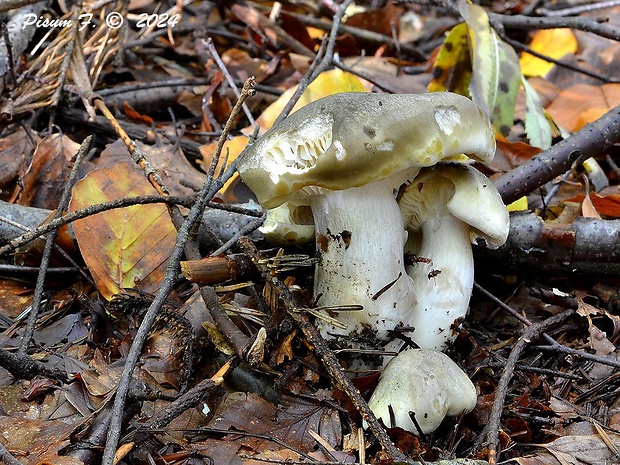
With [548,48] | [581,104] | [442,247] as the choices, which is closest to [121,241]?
[442,247]

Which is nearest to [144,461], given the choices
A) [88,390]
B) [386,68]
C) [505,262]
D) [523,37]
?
[88,390]

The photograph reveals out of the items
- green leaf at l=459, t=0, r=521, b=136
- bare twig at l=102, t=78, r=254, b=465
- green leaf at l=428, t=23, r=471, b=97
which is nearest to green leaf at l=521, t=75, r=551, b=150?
green leaf at l=459, t=0, r=521, b=136

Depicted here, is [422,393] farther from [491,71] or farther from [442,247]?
[491,71]

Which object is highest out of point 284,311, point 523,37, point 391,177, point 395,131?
point 395,131

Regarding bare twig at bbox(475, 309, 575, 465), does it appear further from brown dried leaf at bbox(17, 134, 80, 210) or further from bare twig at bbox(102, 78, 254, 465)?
brown dried leaf at bbox(17, 134, 80, 210)

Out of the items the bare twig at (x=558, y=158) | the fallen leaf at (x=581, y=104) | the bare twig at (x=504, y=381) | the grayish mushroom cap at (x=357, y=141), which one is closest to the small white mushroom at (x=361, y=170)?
the grayish mushroom cap at (x=357, y=141)

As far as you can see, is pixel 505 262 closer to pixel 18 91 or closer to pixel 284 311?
pixel 284 311

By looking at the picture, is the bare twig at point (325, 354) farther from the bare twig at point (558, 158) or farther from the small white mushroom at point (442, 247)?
the bare twig at point (558, 158)
